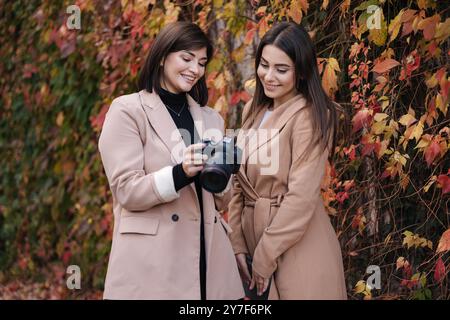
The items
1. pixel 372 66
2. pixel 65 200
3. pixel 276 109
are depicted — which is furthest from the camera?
pixel 65 200

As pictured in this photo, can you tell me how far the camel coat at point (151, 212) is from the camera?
2846 mm

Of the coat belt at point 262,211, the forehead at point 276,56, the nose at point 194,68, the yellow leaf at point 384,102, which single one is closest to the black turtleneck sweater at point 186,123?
the nose at point 194,68

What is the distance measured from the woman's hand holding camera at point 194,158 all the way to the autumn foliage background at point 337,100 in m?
0.93

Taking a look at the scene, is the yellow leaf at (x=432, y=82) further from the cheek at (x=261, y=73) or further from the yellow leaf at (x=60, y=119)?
the yellow leaf at (x=60, y=119)

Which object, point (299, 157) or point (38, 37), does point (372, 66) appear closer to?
point (299, 157)

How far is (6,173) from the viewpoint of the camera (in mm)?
7164

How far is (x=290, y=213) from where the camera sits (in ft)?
9.88

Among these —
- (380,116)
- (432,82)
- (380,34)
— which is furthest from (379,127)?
(380,34)

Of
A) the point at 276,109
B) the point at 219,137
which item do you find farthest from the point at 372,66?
the point at 219,137

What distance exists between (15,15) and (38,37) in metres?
0.50

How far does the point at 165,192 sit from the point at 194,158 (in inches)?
6.5

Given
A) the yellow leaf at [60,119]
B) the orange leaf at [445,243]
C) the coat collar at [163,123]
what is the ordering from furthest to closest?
the yellow leaf at [60,119], the orange leaf at [445,243], the coat collar at [163,123]

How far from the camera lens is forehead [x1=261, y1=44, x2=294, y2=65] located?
312 cm

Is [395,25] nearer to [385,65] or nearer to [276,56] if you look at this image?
[385,65]
